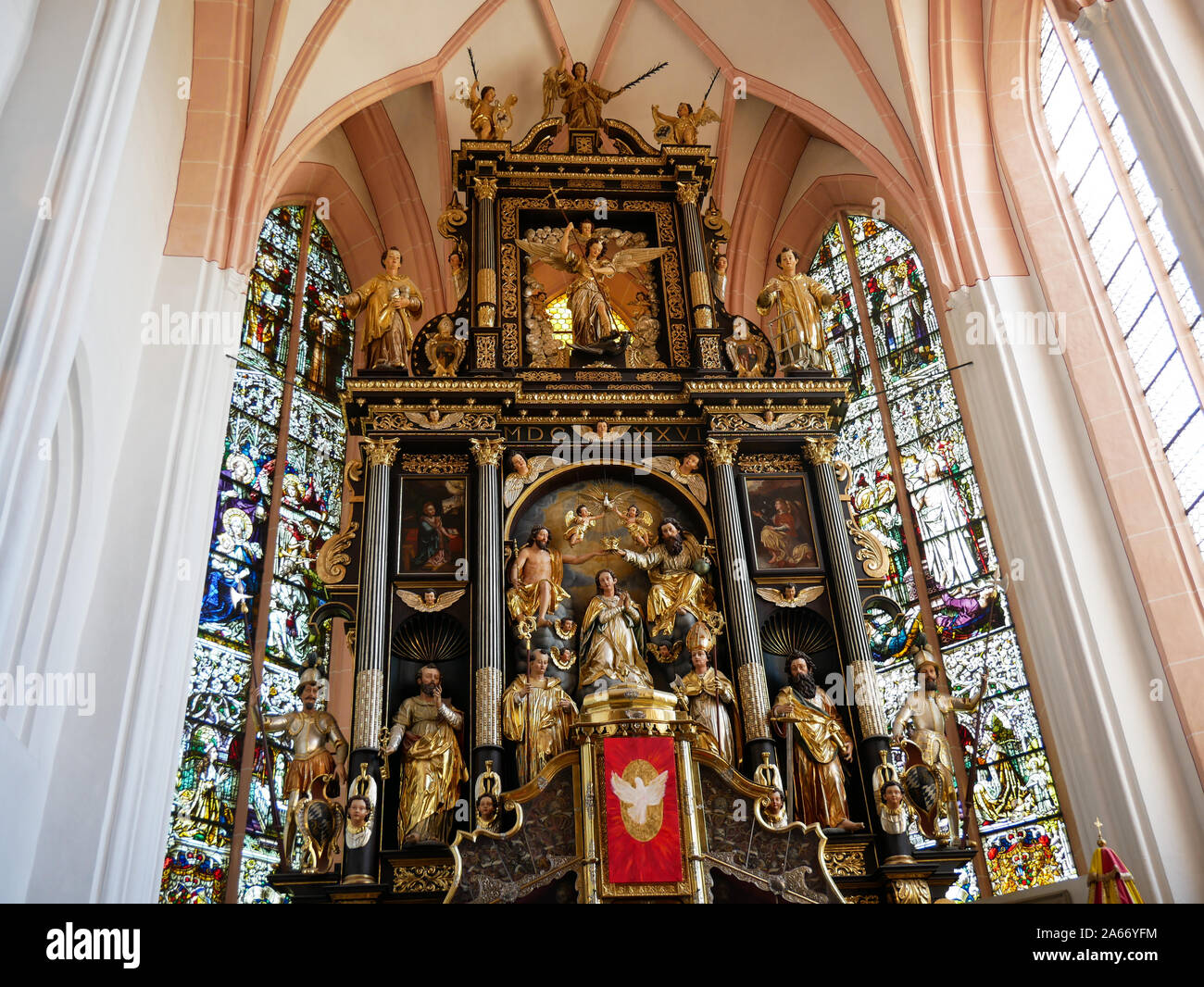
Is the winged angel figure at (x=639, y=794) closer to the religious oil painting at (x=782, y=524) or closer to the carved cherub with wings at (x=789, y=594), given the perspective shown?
the carved cherub with wings at (x=789, y=594)

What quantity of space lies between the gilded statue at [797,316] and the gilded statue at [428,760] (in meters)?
4.48

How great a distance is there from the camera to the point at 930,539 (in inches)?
483

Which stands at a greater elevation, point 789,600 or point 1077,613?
point 789,600

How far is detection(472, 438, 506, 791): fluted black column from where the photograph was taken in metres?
8.70

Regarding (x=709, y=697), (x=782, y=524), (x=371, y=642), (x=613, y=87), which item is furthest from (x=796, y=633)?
(x=613, y=87)

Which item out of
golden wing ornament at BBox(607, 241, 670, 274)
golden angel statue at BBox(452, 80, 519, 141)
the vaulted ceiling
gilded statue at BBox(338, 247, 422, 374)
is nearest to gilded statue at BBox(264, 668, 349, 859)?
gilded statue at BBox(338, 247, 422, 374)

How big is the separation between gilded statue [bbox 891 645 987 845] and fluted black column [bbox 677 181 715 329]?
13.0 ft

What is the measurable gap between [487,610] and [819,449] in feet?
10.8

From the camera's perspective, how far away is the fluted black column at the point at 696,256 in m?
11.2

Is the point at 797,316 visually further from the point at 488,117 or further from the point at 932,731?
the point at 932,731

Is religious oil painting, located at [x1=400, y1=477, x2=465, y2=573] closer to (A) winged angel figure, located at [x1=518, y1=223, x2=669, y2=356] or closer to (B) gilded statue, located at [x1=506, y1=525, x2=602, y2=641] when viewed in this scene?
(B) gilded statue, located at [x1=506, y1=525, x2=602, y2=641]

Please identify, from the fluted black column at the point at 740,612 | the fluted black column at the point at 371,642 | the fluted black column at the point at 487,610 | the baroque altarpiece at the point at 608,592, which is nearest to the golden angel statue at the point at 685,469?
the baroque altarpiece at the point at 608,592

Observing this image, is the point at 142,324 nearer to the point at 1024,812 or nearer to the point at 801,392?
the point at 801,392

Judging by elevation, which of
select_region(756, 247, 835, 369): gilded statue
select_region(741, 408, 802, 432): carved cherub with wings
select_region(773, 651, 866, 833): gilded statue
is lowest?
select_region(773, 651, 866, 833): gilded statue
